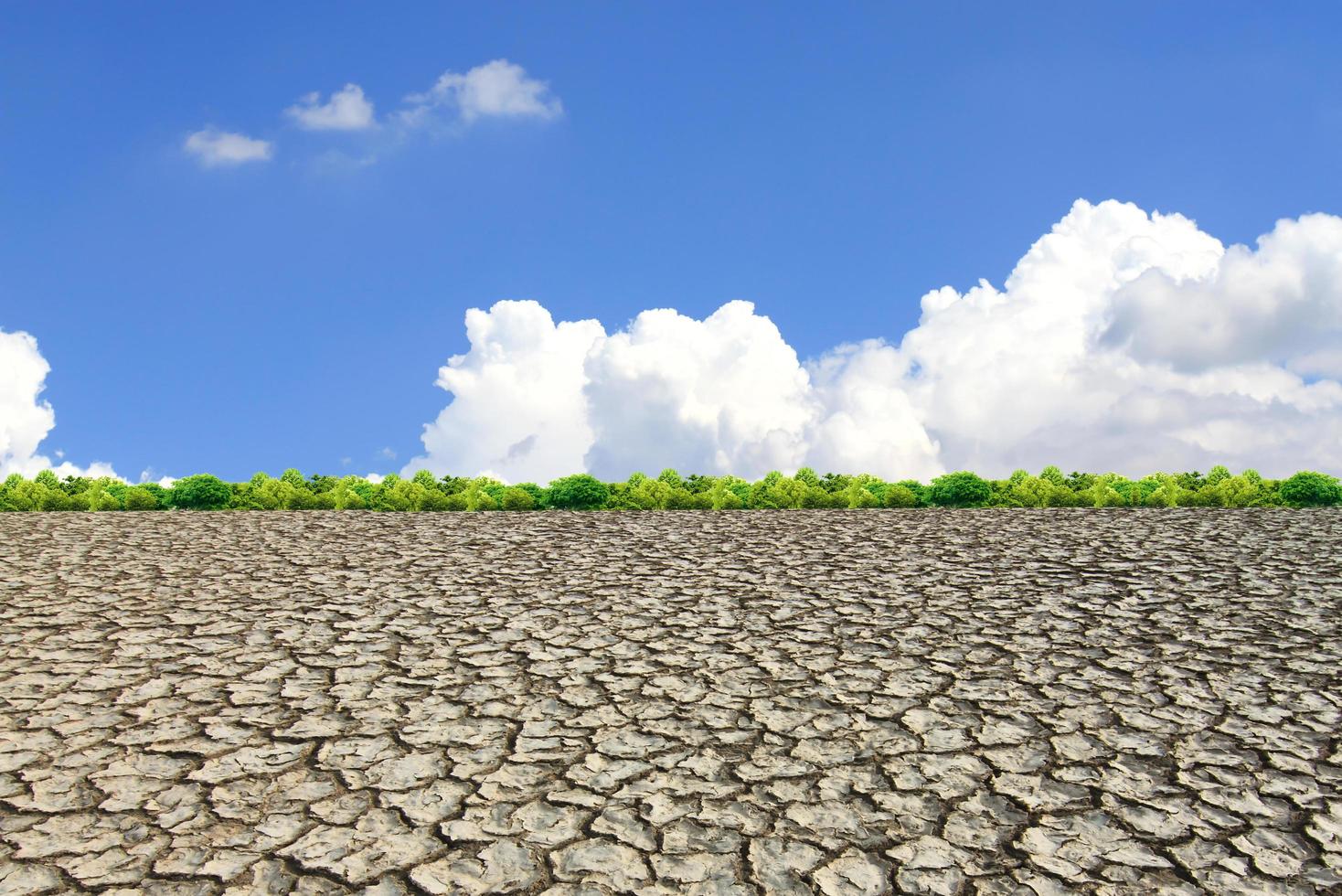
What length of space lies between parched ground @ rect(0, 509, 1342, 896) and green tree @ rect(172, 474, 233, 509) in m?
5.19

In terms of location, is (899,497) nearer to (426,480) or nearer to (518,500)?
(518,500)

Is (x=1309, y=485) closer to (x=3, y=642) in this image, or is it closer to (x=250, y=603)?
(x=250, y=603)

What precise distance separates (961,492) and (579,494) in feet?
17.7

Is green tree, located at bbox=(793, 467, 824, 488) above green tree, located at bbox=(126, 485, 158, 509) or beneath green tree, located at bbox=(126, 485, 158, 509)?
above

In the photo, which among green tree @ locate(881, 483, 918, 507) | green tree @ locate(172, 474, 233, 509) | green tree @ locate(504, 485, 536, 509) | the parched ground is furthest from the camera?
green tree @ locate(172, 474, 233, 509)

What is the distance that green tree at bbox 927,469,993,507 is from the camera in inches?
544

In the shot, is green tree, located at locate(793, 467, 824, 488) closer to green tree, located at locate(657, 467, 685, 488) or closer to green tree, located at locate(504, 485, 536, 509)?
green tree, located at locate(657, 467, 685, 488)

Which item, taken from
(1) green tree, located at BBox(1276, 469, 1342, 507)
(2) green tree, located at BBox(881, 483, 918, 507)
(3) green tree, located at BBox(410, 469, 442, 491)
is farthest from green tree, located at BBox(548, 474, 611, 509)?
(1) green tree, located at BBox(1276, 469, 1342, 507)

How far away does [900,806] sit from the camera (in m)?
4.23

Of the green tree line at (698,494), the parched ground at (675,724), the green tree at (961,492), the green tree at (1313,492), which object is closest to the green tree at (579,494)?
the green tree line at (698,494)

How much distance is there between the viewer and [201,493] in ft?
46.8

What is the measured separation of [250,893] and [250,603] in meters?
4.34

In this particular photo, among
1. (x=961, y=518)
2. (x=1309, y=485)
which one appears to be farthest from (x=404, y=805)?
(x=1309, y=485)

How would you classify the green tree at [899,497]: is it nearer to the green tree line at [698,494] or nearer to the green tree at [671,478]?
the green tree line at [698,494]
